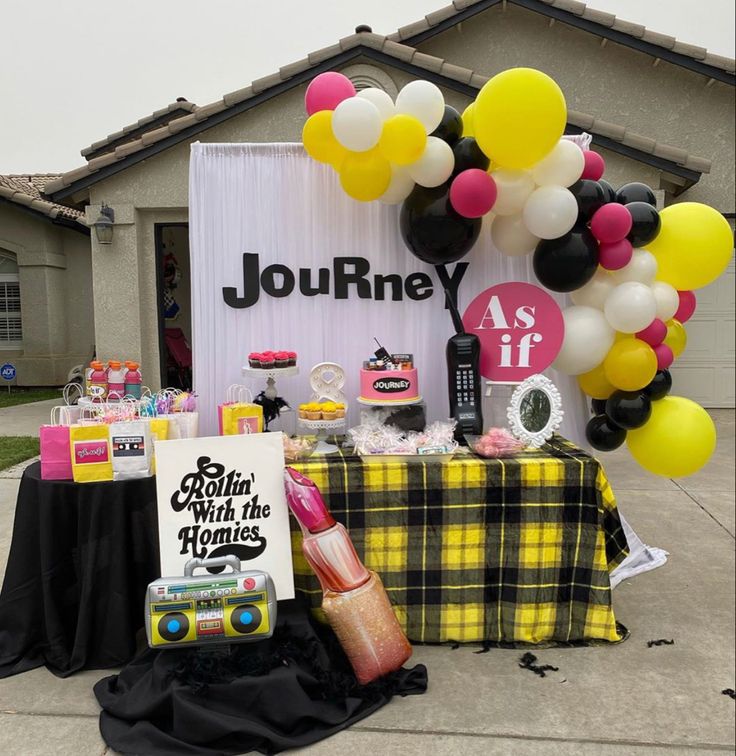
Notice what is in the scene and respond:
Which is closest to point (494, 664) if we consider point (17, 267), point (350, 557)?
point (350, 557)

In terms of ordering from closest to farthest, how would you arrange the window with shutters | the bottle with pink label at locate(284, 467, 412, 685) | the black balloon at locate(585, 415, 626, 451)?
the window with shutters < the bottle with pink label at locate(284, 467, 412, 685) < the black balloon at locate(585, 415, 626, 451)

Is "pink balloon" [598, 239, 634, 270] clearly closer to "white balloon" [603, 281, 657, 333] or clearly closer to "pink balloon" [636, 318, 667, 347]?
"white balloon" [603, 281, 657, 333]

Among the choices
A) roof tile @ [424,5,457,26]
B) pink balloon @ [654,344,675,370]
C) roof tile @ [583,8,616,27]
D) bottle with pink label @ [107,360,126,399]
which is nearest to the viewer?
roof tile @ [583,8,616,27]

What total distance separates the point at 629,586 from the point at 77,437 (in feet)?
8.54

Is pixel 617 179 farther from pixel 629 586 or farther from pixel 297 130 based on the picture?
pixel 629 586

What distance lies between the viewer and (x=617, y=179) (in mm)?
5543

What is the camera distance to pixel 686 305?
3078 millimetres

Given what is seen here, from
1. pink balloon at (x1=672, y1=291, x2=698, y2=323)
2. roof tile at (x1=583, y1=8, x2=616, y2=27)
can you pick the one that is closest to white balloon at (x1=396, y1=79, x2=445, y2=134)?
roof tile at (x1=583, y1=8, x2=616, y2=27)

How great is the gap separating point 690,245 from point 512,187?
86 cm

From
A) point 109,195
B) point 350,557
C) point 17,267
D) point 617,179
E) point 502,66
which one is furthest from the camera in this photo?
point 502,66

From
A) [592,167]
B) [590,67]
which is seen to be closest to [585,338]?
[592,167]

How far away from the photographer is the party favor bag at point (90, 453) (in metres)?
2.31

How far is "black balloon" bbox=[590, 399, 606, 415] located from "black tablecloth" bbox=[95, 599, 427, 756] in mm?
1665

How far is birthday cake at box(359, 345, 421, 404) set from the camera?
2.88 meters
